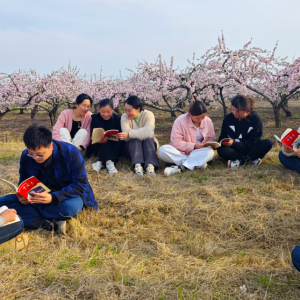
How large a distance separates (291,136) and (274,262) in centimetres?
225

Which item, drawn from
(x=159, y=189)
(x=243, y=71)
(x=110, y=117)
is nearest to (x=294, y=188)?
(x=159, y=189)

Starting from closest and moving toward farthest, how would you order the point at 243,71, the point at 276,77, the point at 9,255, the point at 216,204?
the point at 9,255 < the point at 216,204 < the point at 243,71 < the point at 276,77

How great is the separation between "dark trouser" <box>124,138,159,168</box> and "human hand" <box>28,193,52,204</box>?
7.03ft

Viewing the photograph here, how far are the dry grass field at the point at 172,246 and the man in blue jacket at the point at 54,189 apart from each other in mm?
125

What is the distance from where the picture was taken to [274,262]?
2.39 m

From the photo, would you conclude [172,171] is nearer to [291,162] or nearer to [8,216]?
[291,162]

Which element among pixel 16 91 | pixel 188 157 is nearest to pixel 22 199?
pixel 188 157

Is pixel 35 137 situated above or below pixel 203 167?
above

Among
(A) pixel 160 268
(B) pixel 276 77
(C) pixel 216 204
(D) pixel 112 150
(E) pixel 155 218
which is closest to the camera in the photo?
(A) pixel 160 268

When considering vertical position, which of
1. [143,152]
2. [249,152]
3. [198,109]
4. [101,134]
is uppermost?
[198,109]

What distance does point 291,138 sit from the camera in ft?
13.6

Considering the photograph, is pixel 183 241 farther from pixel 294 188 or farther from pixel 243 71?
pixel 243 71

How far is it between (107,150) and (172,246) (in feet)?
8.60

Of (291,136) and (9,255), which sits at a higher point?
(291,136)
